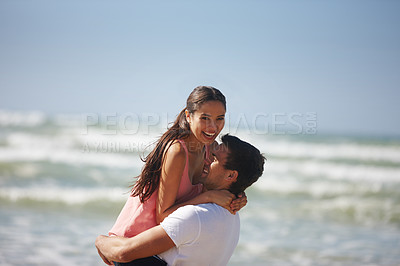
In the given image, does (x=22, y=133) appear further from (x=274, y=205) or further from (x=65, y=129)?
(x=274, y=205)

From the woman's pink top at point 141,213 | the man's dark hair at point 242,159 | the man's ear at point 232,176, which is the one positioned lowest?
the woman's pink top at point 141,213

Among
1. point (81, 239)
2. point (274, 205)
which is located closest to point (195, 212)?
point (81, 239)

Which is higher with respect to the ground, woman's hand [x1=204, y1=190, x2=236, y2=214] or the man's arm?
woman's hand [x1=204, y1=190, x2=236, y2=214]

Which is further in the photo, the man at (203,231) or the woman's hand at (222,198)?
the woman's hand at (222,198)

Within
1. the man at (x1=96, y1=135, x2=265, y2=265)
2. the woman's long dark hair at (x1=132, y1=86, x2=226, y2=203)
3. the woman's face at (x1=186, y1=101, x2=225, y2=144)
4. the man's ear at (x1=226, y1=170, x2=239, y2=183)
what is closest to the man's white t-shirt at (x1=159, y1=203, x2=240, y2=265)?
the man at (x1=96, y1=135, x2=265, y2=265)

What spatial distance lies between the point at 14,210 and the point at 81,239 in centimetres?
250

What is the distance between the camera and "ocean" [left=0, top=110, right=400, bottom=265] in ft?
18.6

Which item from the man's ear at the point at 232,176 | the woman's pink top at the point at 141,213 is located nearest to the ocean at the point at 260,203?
the woman's pink top at the point at 141,213

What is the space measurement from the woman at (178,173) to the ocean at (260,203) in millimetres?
1144

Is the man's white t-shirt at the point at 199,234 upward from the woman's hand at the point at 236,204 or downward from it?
downward

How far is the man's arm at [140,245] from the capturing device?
2.05 m

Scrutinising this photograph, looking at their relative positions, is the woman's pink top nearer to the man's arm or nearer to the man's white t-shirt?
the man's arm

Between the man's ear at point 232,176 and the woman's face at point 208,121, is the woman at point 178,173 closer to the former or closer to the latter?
the woman's face at point 208,121

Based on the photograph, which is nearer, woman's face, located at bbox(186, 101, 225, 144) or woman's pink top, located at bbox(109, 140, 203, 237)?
woman's pink top, located at bbox(109, 140, 203, 237)
